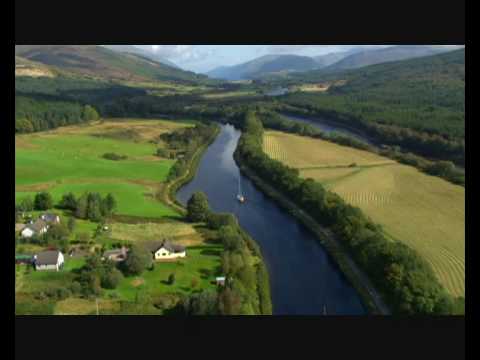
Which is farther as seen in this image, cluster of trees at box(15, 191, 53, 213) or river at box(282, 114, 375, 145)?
river at box(282, 114, 375, 145)

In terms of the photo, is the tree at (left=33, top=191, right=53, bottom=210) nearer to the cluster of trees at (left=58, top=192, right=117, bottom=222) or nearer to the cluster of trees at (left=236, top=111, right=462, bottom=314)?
the cluster of trees at (left=58, top=192, right=117, bottom=222)

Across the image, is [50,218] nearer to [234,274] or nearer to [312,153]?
[234,274]

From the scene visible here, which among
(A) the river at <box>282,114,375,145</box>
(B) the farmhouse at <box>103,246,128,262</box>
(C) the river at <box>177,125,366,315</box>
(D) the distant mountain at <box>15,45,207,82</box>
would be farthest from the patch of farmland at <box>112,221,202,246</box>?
(D) the distant mountain at <box>15,45,207,82</box>

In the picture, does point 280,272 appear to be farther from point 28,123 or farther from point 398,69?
point 398,69

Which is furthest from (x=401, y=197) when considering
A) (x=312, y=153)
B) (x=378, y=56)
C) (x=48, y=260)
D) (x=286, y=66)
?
(x=286, y=66)

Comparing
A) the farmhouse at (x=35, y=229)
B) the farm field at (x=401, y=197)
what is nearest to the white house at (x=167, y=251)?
the farmhouse at (x=35, y=229)

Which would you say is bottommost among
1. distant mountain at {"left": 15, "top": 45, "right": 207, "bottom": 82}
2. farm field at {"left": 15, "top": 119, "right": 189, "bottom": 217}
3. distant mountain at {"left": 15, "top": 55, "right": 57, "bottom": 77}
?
farm field at {"left": 15, "top": 119, "right": 189, "bottom": 217}

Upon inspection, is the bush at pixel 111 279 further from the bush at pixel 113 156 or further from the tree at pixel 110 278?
the bush at pixel 113 156
